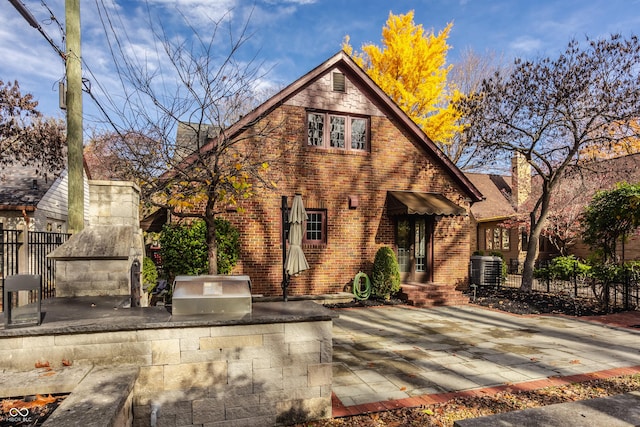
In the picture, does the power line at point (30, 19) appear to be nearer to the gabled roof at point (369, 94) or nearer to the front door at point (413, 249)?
the gabled roof at point (369, 94)

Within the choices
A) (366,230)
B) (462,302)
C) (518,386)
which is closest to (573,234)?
(462,302)

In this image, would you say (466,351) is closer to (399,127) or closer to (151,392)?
(151,392)

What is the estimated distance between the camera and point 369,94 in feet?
41.2

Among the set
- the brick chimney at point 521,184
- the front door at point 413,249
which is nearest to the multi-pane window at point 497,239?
the brick chimney at point 521,184

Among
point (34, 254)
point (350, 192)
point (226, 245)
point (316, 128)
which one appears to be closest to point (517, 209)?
point (350, 192)

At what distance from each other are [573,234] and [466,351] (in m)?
18.2

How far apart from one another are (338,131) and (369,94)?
5.68 feet

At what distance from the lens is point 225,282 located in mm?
4371

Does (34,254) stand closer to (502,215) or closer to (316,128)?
(316,128)

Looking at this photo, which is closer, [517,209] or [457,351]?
[457,351]

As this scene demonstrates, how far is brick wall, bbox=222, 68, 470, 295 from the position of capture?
11.3 metres

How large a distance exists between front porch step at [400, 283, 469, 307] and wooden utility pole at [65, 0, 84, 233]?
29.4 ft

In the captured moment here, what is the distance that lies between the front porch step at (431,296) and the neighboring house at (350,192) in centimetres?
102

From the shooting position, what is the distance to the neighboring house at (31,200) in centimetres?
1252
